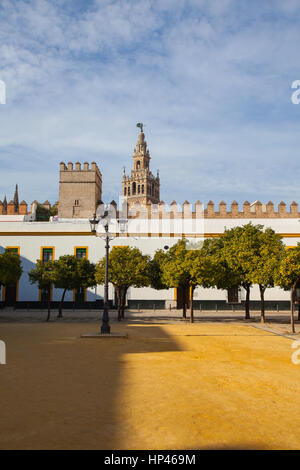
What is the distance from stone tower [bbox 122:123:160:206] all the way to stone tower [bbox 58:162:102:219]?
1983 inches

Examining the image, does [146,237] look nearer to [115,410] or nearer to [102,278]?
[102,278]

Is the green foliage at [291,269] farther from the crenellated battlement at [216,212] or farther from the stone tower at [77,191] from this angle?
the stone tower at [77,191]

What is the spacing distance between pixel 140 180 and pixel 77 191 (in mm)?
53937

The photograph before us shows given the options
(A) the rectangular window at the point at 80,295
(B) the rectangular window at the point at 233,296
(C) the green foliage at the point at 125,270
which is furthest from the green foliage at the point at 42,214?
(B) the rectangular window at the point at 233,296

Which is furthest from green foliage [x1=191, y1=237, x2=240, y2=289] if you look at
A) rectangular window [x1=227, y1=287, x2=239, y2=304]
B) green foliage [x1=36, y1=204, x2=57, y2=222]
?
→ green foliage [x1=36, y1=204, x2=57, y2=222]

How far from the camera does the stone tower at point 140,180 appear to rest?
328ft

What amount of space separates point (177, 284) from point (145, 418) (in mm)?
17630

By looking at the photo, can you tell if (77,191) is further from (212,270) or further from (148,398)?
(148,398)

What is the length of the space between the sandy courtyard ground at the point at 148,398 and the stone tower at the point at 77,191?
118 ft

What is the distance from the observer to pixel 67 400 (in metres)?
6.76

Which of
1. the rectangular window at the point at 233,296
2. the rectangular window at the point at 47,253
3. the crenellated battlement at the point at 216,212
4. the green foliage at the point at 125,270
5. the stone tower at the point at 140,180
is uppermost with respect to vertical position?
the stone tower at the point at 140,180

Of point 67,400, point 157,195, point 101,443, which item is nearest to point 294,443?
point 101,443

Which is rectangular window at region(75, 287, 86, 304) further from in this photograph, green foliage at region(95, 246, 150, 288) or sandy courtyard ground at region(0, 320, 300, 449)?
sandy courtyard ground at region(0, 320, 300, 449)

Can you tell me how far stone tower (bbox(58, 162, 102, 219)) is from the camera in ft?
157
